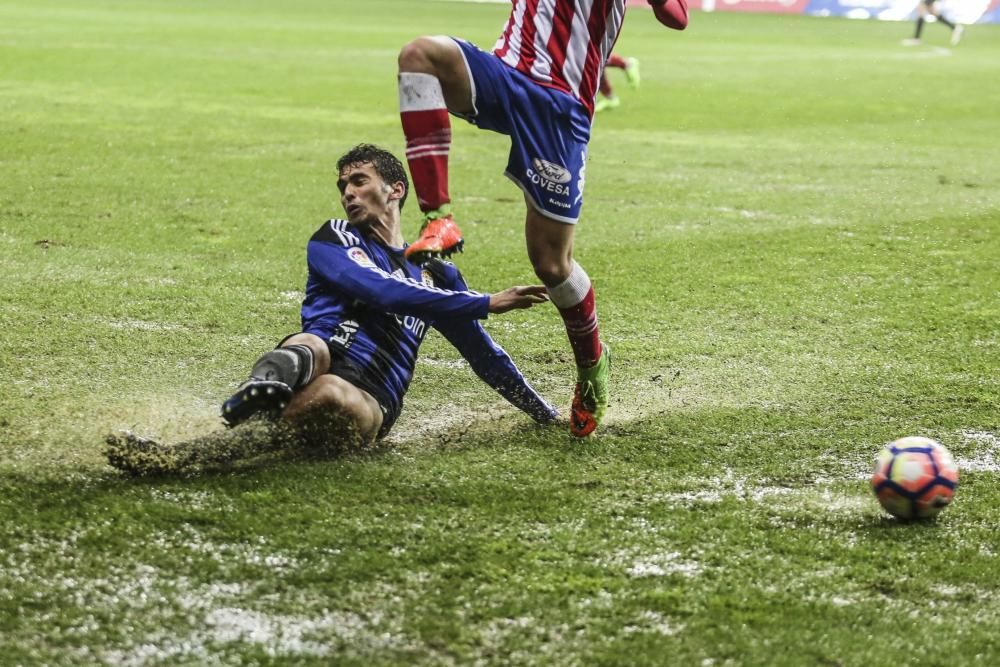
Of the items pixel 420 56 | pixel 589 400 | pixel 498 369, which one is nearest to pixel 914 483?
pixel 589 400

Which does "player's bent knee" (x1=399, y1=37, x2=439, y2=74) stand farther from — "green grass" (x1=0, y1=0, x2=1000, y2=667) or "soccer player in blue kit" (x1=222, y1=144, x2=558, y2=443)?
"green grass" (x1=0, y1=0, x2=1000, y2=667)

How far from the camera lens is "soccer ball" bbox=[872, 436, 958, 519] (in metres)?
3.63

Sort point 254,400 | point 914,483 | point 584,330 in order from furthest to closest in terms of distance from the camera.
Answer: point 584,330 → point 254,400 → point 914,483

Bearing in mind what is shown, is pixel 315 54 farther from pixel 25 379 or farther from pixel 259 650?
pixel 259 650

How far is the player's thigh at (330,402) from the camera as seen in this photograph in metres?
4.04

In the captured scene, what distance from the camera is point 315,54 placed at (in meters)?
22.1

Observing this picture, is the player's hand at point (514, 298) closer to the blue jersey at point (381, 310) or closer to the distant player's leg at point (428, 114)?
the blue jersey at point (381, 310)

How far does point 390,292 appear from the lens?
13.6ft

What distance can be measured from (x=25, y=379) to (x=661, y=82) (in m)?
15.8

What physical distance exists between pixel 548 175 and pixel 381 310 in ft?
2.26

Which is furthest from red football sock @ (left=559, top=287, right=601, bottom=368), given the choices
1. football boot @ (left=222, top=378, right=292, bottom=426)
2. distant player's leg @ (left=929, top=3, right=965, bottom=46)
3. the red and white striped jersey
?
distant player's leg @ (left=929, top=3, right=965, bottom=46)

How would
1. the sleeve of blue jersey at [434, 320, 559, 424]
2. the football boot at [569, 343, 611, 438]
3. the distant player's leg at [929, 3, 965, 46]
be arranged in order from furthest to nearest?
the distant player's leg at [929, 3, 965, 46] → the sleeve of blue jersey at [434, 320, 559, 424] → the football boot at [569, 343, 611, 438]

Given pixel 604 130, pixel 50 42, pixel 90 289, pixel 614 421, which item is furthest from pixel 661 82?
pixel 614 421

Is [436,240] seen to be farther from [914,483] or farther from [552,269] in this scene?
[914,483]
